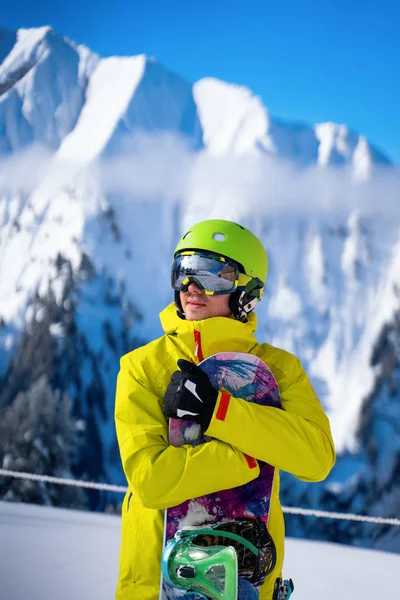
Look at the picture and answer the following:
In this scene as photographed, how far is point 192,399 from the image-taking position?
1271 millimetres

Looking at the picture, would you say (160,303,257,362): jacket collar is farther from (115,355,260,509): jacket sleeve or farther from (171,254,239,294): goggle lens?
(115,355,260,509): jacket sleeve

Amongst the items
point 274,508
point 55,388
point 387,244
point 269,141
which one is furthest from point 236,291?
point 269,141

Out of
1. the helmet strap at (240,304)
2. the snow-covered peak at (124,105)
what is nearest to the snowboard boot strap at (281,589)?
the helmet strap at (240,304)

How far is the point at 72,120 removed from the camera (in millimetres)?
91312

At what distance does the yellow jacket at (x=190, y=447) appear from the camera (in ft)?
4.05

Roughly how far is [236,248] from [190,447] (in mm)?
596

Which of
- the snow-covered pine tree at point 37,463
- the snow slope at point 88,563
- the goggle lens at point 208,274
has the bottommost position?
the snow-covered pine tree at point 37,463

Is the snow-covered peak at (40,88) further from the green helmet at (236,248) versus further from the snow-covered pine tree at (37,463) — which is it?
the green helmet at (236,248)

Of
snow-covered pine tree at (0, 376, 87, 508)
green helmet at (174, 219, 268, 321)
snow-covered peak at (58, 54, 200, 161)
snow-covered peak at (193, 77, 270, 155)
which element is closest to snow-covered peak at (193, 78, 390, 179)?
snow-covered peak at (193, 77, 270, 155)

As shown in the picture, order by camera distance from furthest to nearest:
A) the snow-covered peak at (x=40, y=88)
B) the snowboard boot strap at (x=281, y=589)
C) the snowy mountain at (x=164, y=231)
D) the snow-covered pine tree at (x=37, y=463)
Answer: the snow-covered peak at (x=40, y=88) < the snowy mountain at (x=164, y=231) < the snow-covered pine tree at (x=37, y=463) < the snowboard boot strap at (x=281, y=589)

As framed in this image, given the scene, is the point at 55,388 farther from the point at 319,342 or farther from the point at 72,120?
the point at 72,120

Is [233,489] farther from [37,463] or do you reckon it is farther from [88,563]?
[37,463]

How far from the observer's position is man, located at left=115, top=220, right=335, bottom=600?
1242mm

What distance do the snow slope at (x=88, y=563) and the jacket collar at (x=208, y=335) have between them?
1.81 meters
